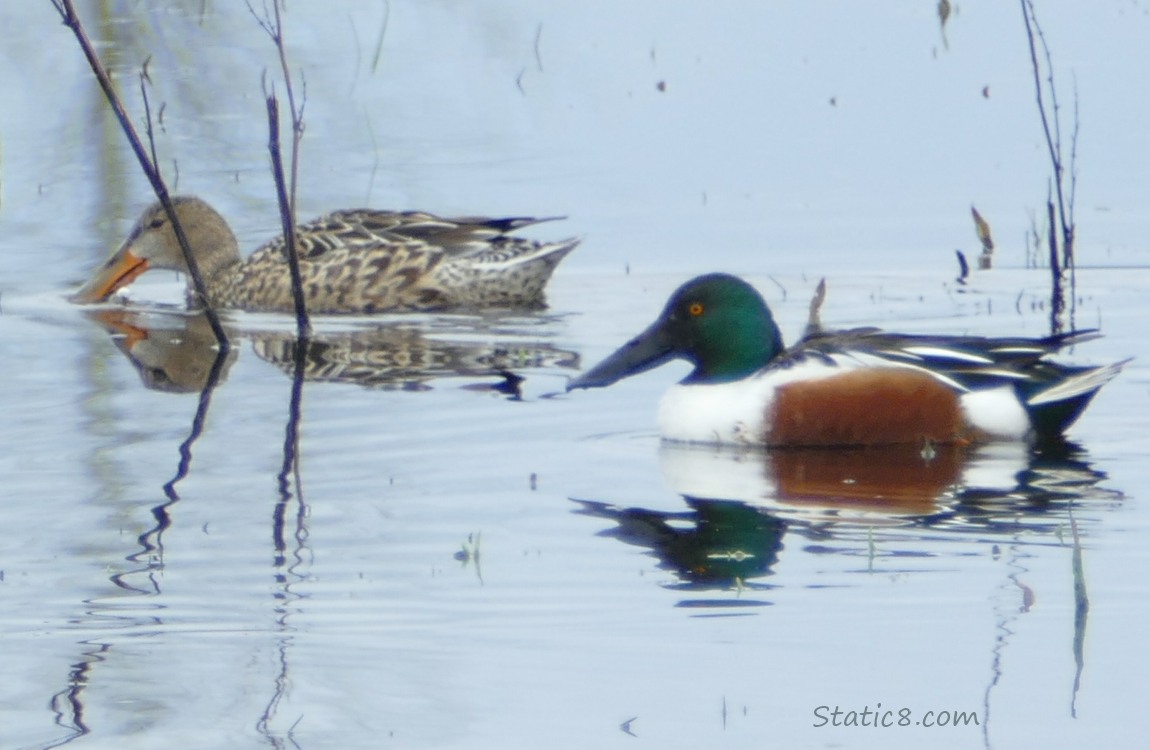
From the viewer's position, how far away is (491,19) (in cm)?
1914

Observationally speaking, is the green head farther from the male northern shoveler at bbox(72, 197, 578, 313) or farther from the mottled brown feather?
the male northern shoveler at bbox(72, 197, 578, 313)

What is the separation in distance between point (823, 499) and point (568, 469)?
0.86 m

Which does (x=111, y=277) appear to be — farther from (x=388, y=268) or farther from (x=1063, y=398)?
(x=1063, y=398)

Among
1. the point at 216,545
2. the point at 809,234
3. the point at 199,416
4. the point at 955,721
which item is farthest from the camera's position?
the point at 809,234

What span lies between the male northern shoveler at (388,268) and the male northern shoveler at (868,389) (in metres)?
3.14

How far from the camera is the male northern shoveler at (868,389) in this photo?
24.5ft

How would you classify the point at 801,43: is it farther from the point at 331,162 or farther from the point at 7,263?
the point at 7,263

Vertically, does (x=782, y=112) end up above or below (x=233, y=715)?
above

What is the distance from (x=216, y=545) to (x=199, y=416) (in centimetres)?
203

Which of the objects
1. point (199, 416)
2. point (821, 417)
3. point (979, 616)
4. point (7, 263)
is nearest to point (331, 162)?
point (7, 263)

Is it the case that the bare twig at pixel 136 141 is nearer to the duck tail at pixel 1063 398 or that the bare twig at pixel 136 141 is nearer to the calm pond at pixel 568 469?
the calm pond at pixel 568 469

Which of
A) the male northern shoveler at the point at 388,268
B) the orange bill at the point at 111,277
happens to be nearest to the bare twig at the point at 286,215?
the male northern shoveler at the point at 388,268

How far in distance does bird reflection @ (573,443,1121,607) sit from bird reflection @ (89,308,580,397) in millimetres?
1468

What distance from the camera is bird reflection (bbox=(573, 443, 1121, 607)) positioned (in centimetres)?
607
